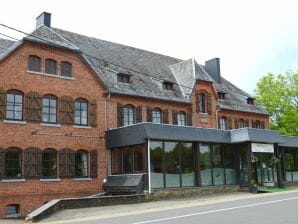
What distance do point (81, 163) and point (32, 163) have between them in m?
3.26

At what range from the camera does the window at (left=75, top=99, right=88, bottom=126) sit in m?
25.1

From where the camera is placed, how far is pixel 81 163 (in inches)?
977

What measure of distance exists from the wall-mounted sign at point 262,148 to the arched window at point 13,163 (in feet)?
49.3

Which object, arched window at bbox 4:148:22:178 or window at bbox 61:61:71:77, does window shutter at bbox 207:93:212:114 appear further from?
arched window at bbox 4:148:22:178

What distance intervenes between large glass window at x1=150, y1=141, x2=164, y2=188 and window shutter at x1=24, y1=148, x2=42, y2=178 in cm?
620

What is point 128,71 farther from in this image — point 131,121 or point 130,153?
point 130,153

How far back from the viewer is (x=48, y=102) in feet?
78.8

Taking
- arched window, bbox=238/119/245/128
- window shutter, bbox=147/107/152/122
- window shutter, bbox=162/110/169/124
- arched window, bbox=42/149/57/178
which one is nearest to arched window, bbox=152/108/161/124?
window shutter, bbox=162/110/169/124

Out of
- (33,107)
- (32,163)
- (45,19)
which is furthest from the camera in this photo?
(45,19)

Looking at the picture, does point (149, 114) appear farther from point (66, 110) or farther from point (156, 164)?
point (66, 110)

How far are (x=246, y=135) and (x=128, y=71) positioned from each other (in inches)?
364

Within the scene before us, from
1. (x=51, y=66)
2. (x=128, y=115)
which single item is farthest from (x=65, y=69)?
(x=128, y=115)

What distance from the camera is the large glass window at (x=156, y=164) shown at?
23781mm

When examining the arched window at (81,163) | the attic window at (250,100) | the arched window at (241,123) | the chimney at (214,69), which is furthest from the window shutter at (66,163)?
the attic window at (250,100)
